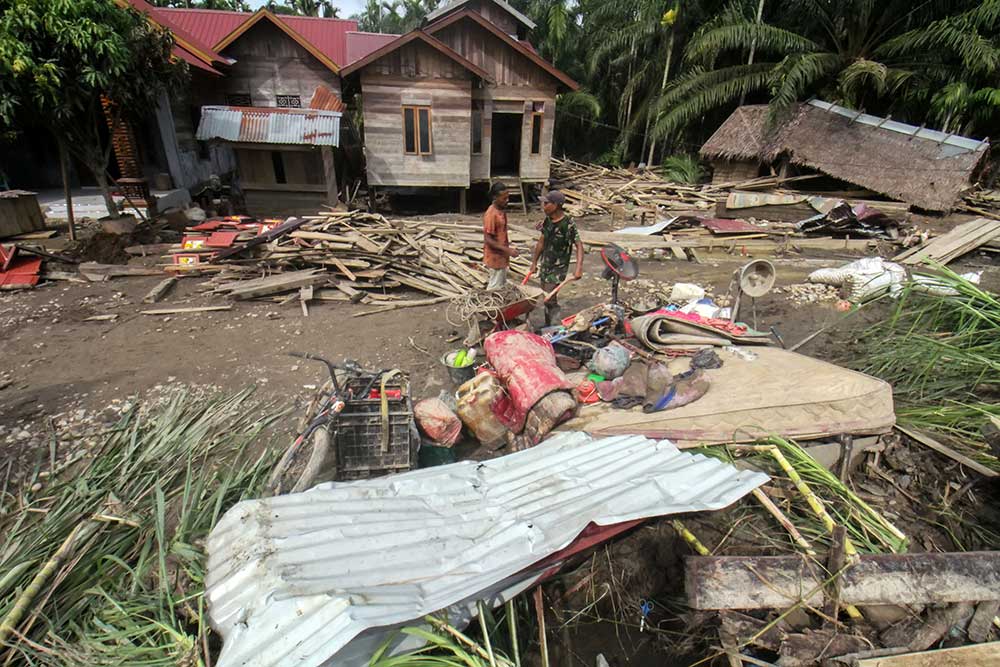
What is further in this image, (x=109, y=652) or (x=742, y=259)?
(x=742, y=259)

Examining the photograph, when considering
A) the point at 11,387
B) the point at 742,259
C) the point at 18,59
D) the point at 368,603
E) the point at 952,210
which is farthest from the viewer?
the point at 952,210

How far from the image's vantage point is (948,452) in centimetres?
361

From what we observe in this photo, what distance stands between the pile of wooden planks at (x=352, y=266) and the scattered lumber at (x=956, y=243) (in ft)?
26.9

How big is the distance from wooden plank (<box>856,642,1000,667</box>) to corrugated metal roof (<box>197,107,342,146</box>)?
1444 centimetres

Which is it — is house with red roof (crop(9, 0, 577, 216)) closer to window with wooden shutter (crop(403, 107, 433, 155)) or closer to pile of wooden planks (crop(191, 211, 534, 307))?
window with wooden shutter (crop(403, 107, 433, 155))

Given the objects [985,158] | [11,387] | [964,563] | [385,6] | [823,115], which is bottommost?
[11,387]

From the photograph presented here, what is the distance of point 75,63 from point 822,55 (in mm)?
20317

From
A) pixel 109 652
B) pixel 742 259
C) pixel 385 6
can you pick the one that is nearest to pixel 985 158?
pixel 742 259

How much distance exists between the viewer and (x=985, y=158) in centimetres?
1448

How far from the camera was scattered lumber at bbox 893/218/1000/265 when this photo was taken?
31.0 ft

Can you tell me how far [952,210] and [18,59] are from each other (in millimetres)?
21978

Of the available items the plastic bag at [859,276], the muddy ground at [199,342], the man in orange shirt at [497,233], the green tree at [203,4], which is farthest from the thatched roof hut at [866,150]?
the green tree at [203,4]

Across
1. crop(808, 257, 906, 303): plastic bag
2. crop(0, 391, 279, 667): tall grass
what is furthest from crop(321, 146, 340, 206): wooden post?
crop(808, 257, 906, 303): plastic bag

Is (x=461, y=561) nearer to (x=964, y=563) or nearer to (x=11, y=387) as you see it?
(x=964, y=563)
